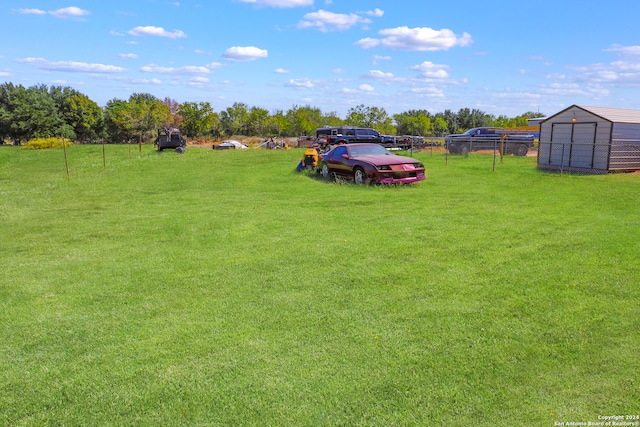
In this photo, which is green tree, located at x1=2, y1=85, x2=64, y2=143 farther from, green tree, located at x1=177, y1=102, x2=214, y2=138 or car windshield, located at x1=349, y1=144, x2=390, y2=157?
car windshield, located at x1=349, y1=144, x2=390, y2=157

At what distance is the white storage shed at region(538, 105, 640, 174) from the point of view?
19047 millimetres

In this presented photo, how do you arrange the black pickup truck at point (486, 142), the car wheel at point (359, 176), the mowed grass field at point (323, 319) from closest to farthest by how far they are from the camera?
the mowed grass field at point (323, 319), the car wheel at point (359, 176), the black pickup truck at point (486, 142)

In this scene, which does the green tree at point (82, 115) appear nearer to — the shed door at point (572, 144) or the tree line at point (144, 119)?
the tree line at point (144, 119)

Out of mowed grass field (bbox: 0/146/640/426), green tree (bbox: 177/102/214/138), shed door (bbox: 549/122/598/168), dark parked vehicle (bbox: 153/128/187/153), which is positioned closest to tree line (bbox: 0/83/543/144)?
green tree (bbox: 177/102/214/138)

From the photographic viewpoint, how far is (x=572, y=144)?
19.2m

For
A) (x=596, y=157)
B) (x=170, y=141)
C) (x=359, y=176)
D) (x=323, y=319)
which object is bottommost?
(x=323, y=319)

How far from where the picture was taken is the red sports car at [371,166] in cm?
1468

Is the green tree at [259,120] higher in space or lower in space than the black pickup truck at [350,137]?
higher

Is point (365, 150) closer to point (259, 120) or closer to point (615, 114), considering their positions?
point (615, 114)

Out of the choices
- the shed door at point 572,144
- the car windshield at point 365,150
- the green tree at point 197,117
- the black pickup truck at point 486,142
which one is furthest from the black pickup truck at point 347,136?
the green tree at point 197,117

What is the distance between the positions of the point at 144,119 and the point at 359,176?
4971cm

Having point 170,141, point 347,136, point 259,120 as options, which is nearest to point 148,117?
point 259,120

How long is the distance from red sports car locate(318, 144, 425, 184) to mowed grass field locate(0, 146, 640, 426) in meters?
4.85

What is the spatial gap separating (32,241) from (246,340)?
578cm
